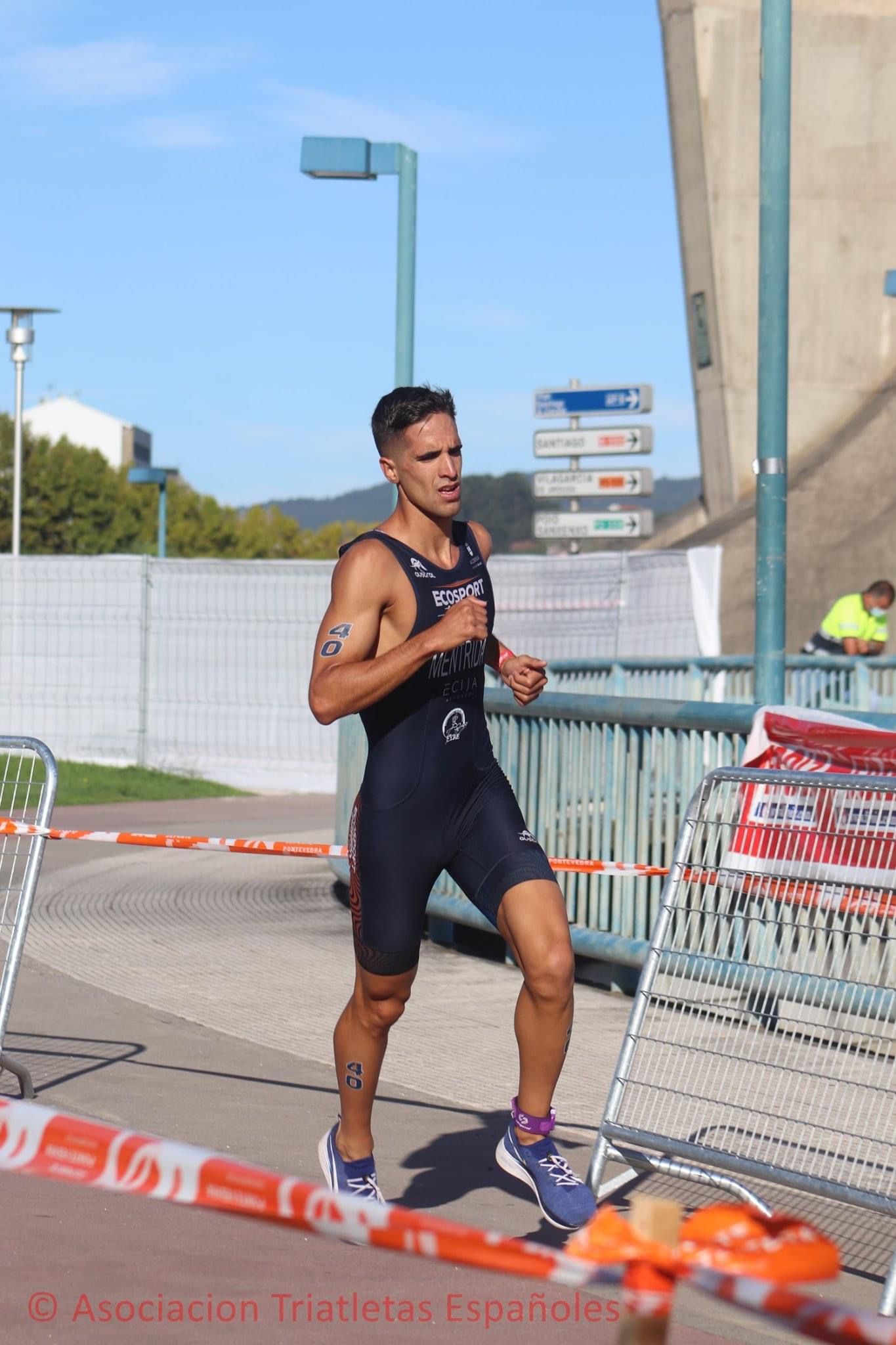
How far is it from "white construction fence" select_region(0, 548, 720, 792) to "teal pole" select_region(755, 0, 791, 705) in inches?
425

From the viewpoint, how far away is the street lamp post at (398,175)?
14.4 metres

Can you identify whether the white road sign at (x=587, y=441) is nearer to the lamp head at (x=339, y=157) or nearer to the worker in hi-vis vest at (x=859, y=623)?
the worker in hi-vis vest at (x=859, y=623)

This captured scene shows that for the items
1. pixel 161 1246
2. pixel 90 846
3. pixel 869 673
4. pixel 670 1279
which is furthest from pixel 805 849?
pixel 869 673

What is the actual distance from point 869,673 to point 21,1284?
12050mm

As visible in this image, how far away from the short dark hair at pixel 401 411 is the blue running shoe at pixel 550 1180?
5.70ft

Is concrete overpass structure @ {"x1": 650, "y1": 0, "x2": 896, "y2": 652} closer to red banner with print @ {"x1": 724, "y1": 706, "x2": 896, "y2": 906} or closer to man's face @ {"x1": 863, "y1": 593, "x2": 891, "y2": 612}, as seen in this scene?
man's face @ {"x1": 863, "y1": 593, "x2": 891, "y2": 612}

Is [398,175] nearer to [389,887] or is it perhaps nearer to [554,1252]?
[389,887]

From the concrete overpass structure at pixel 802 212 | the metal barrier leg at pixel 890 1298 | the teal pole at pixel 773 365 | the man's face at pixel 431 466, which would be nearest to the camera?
the metal barrier leg at pixel 890 1298

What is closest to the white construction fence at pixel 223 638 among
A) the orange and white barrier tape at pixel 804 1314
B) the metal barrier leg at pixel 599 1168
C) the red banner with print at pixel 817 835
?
the metal barrier leg at pixel 599 1168

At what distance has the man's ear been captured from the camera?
4.79 meters

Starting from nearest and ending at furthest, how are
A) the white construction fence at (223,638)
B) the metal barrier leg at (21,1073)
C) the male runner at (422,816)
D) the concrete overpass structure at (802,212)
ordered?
the male runner at (422,816) → the metal barrier leg at (21,1073) → the white construction fence at (223,638) → the concrete overpass structure at (802,212)

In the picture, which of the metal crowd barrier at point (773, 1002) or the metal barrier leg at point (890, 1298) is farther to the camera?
the metal crowd barrier at point (773, 1002)

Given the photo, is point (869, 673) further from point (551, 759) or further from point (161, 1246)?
point (161, 1246)

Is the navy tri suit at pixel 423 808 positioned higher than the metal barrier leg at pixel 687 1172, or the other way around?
the navy tri suit at pixel 423 808
